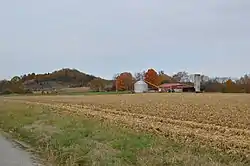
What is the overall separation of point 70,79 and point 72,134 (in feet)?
551

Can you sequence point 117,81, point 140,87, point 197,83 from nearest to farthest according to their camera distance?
point 197,83 → point 140,87 → point 117,81

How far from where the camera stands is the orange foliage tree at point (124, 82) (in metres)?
→ 142

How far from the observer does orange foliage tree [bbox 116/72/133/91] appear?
14188cm

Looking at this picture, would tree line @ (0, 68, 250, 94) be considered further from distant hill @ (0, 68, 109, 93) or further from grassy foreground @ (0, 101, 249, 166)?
grassy foreground @ (0, 101, 249, 166)

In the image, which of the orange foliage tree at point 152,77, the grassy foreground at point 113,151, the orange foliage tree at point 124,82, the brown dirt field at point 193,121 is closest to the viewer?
the grassy foreground at point 113,151

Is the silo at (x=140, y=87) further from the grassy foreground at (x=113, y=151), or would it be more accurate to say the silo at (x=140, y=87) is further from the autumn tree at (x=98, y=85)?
the grassy foreground at (x=113, y=151)

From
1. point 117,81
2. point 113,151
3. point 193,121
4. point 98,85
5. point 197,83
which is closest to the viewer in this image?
point 113,151

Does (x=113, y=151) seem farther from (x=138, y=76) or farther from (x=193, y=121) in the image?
(x=138, y=76)

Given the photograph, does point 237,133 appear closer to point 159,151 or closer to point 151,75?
point 159,151

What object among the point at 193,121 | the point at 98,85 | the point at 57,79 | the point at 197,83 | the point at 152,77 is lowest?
the point at 193,121

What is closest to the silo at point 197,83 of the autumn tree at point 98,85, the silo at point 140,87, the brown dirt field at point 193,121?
the silo at point 140,87

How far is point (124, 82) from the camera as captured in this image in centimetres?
14625

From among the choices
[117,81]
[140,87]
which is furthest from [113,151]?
[117,81]

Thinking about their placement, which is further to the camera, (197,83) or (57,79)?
(57,79)
